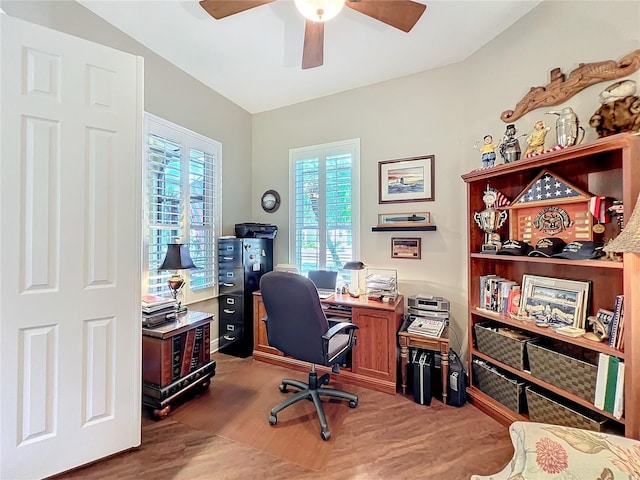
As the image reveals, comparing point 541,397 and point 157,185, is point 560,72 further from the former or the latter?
point 157,185

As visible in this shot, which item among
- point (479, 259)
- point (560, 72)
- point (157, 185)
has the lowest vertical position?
point (479, 259)

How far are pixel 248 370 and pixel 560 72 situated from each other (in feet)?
11.6

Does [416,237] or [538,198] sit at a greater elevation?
[538,198]

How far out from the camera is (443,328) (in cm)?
245

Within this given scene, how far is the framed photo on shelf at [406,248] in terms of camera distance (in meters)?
2.90

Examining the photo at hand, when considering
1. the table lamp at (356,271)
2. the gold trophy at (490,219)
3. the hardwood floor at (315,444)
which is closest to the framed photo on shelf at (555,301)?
the gold trophy at (490,219)

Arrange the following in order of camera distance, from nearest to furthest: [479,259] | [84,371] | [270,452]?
[84,371] < [270,452] < [479,259]

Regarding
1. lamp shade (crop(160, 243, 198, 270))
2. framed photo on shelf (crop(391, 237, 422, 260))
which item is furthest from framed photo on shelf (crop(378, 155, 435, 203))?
lamp shade (crop(160, 243, 198, 270))

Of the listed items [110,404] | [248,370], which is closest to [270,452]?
[110,404]

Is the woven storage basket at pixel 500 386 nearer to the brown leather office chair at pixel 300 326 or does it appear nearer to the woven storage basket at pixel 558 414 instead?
the woven storage basket at pixel 558 414

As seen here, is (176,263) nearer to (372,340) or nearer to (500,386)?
(372,340)

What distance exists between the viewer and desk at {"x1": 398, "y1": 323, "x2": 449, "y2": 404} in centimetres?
230

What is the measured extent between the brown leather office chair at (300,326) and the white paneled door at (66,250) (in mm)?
852

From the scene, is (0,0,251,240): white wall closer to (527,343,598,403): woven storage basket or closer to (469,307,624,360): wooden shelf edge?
(469,307,624,360): wooden shelf edge
